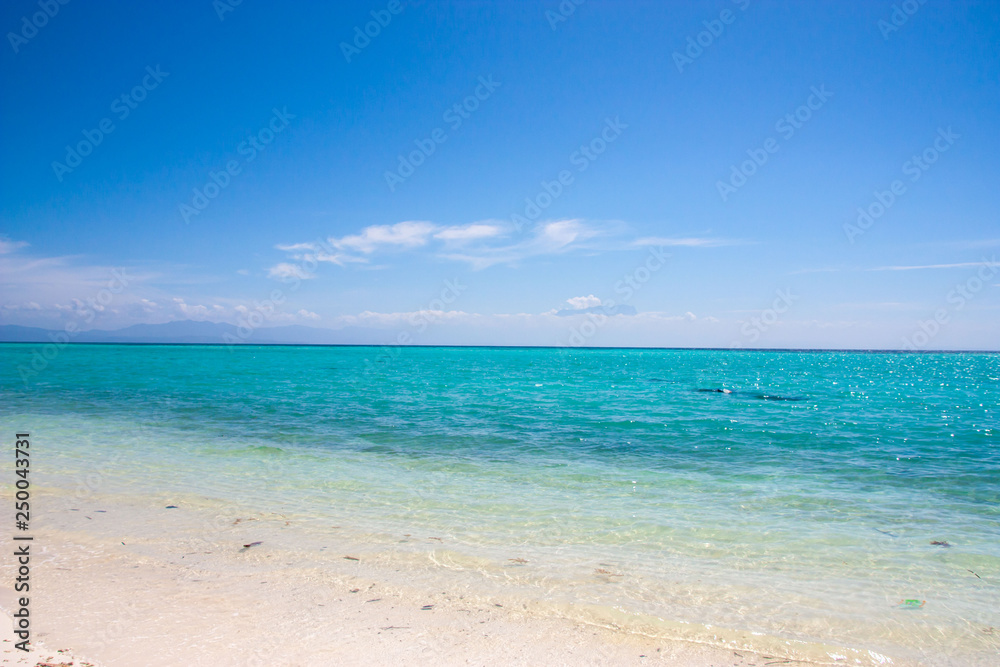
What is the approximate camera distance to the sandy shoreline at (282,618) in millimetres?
5105

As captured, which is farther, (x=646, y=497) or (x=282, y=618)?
(x=646, y=497)

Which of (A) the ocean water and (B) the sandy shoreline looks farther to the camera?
(A) the ocean water

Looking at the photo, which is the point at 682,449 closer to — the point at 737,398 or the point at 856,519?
the point at 856,519

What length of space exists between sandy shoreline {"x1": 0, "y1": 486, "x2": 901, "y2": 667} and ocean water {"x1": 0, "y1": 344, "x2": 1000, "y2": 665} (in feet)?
1.69

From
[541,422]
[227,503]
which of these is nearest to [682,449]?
[541,422]

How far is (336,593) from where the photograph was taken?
21.4 ft

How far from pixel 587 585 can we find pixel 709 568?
1.97 meters

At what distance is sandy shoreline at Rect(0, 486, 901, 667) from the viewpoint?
16.8ft

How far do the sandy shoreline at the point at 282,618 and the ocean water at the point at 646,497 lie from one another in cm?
52

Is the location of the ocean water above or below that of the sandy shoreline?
below

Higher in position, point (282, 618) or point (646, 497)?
point (282, 618)

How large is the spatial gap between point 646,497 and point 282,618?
7.90 m

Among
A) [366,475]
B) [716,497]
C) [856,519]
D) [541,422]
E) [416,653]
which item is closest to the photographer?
[416,653]

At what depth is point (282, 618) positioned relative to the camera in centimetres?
579
